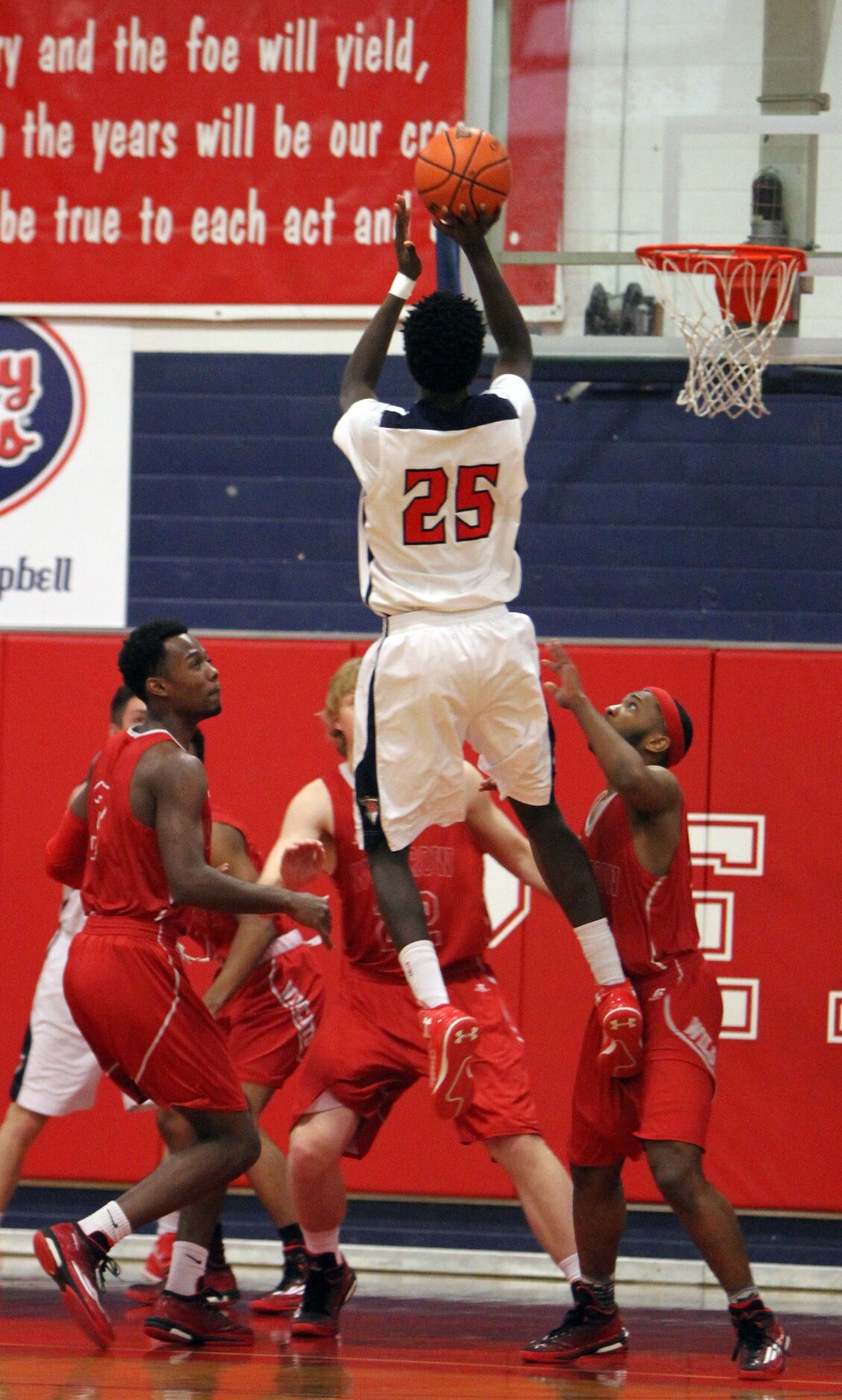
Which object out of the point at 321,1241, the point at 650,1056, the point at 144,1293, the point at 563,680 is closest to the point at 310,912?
the point at 563,680

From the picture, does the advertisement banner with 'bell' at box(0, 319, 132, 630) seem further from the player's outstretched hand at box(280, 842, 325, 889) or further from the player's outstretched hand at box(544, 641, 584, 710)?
the player's outstretched hand at box(544, 641, 584, 710)

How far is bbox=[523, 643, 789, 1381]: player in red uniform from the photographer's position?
16.2 ft

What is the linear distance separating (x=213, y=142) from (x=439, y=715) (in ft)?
13.2

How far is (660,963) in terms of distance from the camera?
5.17 m

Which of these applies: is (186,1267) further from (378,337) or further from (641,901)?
(378,337)

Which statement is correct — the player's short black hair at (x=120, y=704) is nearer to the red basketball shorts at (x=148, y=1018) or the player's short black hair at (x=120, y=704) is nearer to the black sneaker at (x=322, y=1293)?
the red basketball shorts at (x=148, y=1018)

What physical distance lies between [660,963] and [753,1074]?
6.80ft

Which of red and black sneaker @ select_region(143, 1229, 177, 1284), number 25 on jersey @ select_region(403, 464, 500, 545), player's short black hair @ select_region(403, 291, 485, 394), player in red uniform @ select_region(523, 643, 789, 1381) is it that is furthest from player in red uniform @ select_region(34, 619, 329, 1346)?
red and black sneaker @ select_region(143, 1229, 177, 1284)

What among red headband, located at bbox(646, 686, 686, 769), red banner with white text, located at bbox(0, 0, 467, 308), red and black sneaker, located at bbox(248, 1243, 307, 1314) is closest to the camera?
red headband, located at bbox(646, 686, 686, 769)

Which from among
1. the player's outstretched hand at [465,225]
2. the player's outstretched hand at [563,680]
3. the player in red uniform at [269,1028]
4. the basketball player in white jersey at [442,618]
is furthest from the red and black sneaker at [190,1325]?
the player's outstretched hand at [465,225]

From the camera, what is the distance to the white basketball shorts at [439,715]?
4.76 metres

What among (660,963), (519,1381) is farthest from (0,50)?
(519,1381)

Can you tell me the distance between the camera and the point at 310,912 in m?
4.86

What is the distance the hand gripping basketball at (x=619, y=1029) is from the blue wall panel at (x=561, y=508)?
2791 millimetres
